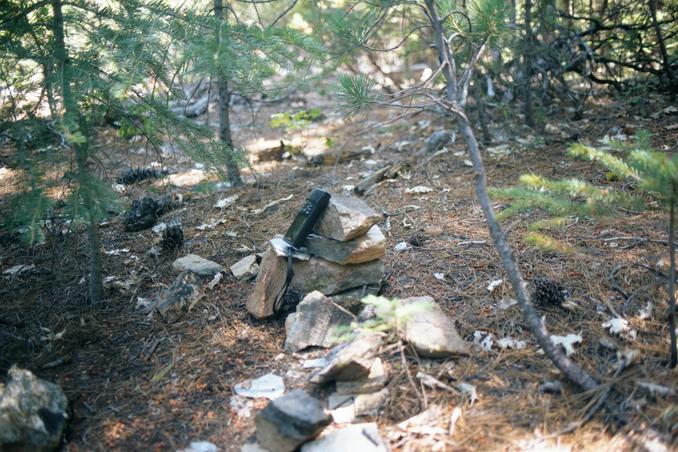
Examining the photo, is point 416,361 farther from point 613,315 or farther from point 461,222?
point 461,222

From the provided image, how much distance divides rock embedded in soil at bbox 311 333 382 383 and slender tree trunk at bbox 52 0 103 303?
5.66ft

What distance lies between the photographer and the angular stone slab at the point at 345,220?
341 centimetres

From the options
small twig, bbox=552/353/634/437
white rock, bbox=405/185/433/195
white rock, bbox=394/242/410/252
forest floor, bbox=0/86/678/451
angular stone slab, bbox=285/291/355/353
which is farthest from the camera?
white rock, bbox=405/185/433/195

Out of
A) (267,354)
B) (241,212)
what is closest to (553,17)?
(241,212)

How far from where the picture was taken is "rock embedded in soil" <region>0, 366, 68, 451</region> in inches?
94.7

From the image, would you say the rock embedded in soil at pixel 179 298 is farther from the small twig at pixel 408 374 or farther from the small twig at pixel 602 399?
the small twig at pixel 602 399

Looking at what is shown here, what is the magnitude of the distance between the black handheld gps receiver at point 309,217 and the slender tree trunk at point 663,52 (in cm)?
484

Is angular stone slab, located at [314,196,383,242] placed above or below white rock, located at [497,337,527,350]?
above

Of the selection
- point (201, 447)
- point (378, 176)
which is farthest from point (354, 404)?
point (378, 176)

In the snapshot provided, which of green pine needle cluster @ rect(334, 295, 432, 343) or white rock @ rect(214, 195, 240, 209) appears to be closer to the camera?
green pine needle cluster @ rect(334, 295, 432, 343)

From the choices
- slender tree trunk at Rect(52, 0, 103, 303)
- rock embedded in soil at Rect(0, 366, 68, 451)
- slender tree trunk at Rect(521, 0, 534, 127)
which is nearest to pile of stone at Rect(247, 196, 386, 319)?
slender tree trunk at Rect(52, 0, 103, 303)

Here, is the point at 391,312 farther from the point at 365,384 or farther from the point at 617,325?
the point at 617,325

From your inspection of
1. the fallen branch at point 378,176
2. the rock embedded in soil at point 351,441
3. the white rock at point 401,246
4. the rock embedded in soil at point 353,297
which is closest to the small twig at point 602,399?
the rock embedded in soil at point 351,441

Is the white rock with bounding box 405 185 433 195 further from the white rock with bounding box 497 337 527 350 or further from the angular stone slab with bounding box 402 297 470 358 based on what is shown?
the white rock with bounding box 497 337 527 350
